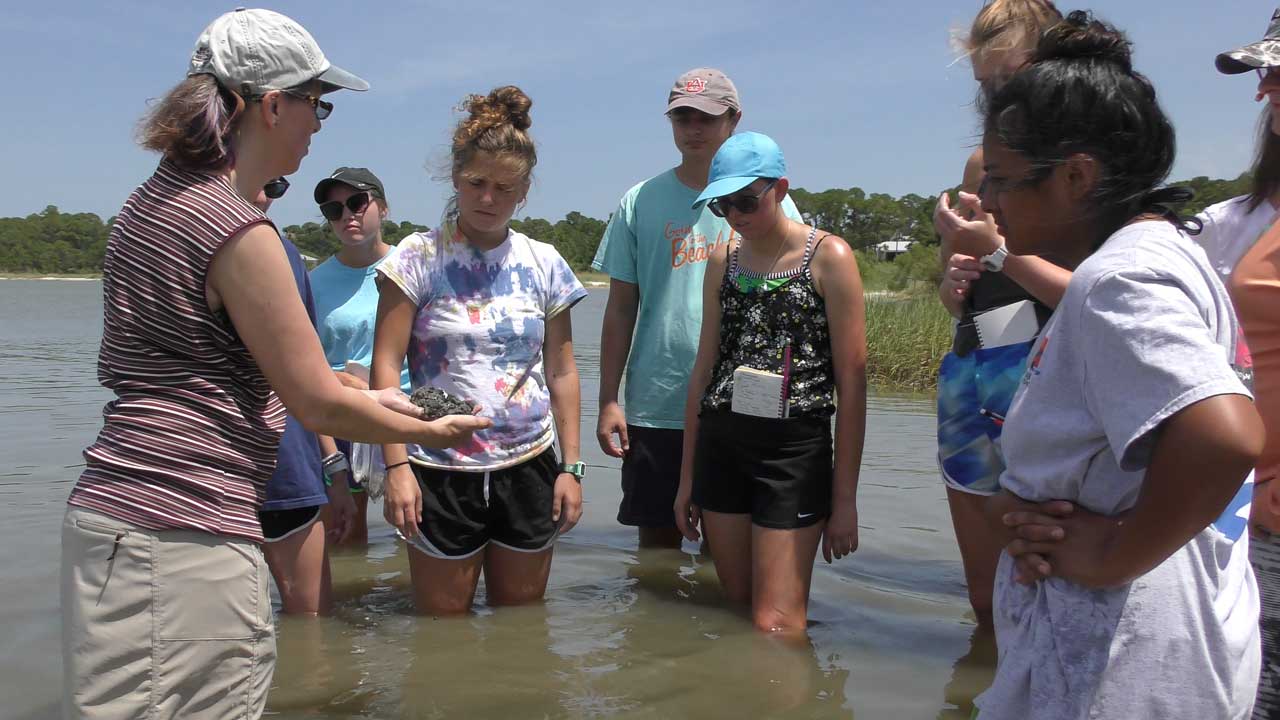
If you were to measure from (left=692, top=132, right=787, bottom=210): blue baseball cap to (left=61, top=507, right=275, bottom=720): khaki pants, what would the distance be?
2.34 metres

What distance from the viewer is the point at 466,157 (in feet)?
13.0

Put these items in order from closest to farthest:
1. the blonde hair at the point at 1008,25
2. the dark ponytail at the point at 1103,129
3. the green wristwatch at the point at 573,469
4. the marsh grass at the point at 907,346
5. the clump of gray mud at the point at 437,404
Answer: the dark ponytail at the point at 1103,129, the clump of gray mud at the point at 437,404, the blonde hair at the point at 1008,25, the green wristwatch at the point at 573,469, the marsh grass at the point at 907,346

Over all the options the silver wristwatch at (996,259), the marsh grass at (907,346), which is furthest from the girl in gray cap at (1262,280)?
the marsh grass at (907,346)

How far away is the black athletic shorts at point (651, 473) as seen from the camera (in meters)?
4.96

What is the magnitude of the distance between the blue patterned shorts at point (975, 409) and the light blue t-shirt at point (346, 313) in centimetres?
301

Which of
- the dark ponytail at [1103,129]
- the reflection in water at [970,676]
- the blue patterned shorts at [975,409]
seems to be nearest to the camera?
the dark ponytail at [1103,129]

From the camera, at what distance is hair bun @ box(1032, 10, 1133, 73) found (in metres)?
1.80

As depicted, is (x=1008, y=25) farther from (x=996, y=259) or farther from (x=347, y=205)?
(x=347, y=205)

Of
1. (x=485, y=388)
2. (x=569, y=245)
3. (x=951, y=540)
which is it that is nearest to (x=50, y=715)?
(x=485, y=388)

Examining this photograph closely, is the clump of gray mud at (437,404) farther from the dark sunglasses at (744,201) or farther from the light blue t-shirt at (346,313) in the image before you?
the light blue t-shirt at (346,313)

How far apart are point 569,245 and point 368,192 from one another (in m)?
65.6

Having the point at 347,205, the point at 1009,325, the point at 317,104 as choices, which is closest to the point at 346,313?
the point at 347,205

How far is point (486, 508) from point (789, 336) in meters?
1.38

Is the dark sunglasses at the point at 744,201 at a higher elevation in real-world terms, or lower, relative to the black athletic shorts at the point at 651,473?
higher
